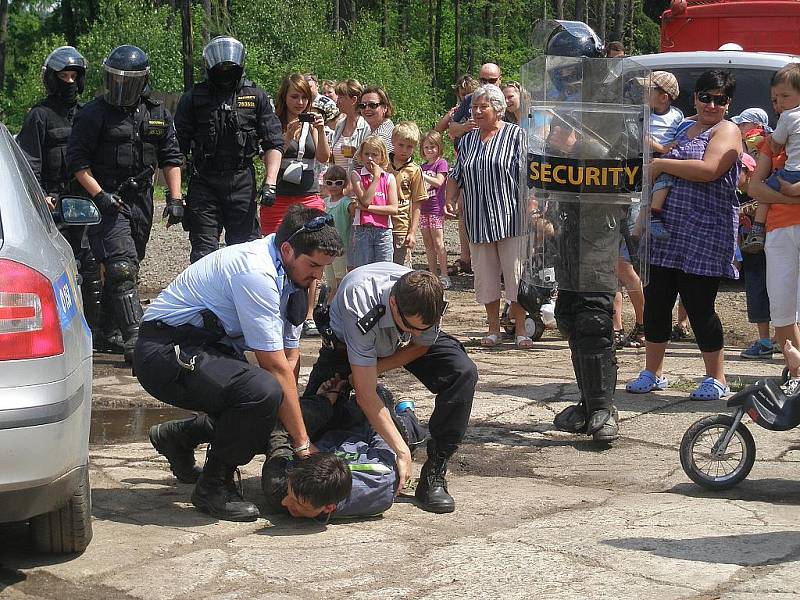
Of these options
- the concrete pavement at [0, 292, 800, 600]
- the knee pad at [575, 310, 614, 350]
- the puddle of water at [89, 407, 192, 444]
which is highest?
the knee pad at [575, 310, 614, 350]

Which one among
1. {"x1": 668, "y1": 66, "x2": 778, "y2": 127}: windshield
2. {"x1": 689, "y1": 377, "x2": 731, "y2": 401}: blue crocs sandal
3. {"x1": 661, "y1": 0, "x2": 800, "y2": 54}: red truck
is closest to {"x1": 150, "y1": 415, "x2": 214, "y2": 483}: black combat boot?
{"x1": 689, "y1": 377, "x2": 731, "y2": 401}: blue crocs sandal

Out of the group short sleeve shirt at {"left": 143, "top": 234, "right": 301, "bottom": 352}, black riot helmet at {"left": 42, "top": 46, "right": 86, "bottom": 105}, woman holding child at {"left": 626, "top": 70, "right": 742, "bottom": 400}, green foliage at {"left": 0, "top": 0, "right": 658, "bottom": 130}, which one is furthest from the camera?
green foliage at {"left": 0, "top": 0, "right": 658, "bottom": 130}

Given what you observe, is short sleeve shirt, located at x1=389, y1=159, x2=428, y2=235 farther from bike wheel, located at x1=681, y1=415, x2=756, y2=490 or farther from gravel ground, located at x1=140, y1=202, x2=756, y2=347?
bike wheel, located at x1=681, y1=415, x2=756, y2=490

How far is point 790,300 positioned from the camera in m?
6.92

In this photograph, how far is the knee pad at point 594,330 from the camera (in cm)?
626

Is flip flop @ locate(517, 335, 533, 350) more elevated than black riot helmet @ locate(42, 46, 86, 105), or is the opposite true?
black riot helmet @ locate(42, 46, 86, 105)

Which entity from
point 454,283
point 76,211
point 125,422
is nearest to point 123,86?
point 125,422

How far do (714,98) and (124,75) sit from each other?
12.4ft

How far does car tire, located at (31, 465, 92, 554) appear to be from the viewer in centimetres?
429

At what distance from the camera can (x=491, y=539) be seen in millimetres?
4695

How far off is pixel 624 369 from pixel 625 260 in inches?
75.9

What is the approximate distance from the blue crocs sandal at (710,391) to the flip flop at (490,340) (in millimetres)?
2189

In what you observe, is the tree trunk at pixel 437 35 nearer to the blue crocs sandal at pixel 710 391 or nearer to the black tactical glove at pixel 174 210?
the black tactical glove at pixel 174 210

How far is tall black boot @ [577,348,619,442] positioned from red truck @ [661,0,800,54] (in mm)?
8005
